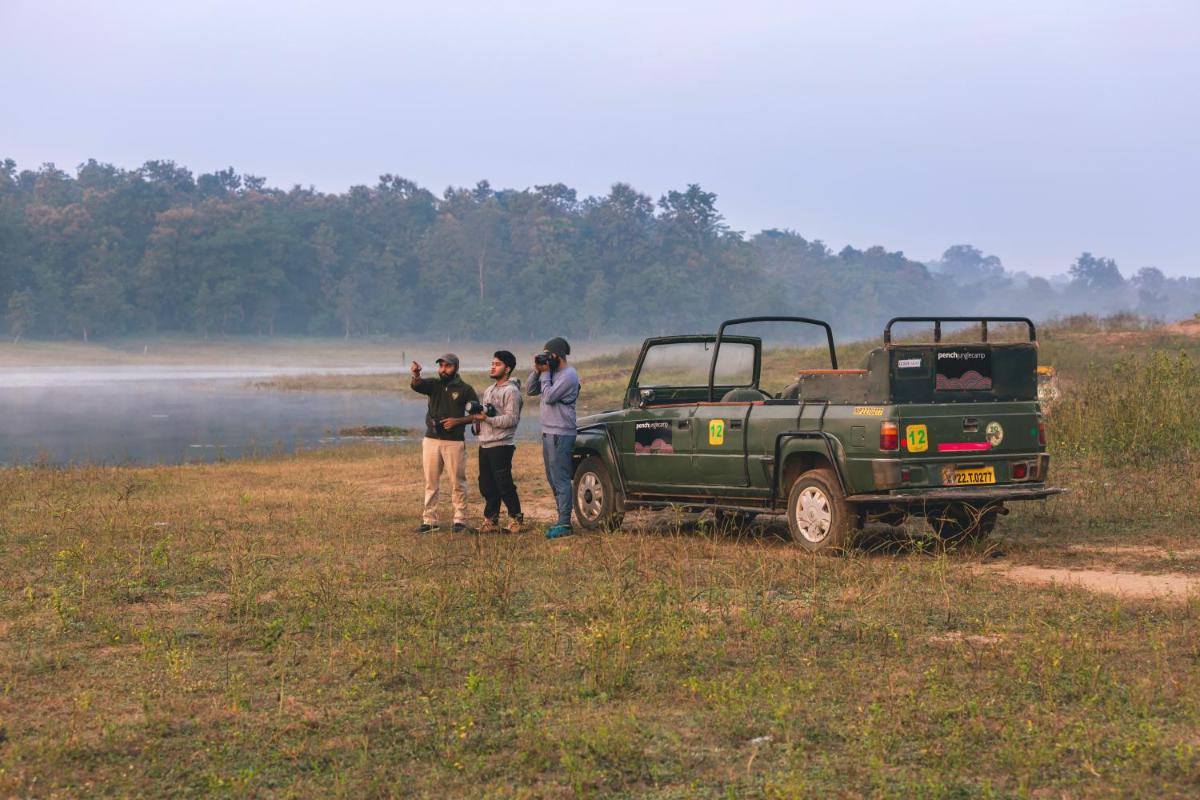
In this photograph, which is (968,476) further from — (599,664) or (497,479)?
(599,664)

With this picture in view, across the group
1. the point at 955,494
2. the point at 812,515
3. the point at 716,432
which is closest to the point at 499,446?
the point at 716,432

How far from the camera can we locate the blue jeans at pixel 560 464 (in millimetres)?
13641

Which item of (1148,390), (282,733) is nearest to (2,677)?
(282,733)

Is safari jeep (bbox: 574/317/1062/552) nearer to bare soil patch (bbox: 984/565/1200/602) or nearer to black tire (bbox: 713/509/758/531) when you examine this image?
black tire (bbox: 713/509/758/531)

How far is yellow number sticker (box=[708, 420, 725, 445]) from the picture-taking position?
1270cm

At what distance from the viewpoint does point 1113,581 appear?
10320 millimetres

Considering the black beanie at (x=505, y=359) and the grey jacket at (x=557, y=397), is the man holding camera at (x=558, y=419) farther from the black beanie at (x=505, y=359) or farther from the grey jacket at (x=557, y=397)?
the black beanie at (x=505, y=359)

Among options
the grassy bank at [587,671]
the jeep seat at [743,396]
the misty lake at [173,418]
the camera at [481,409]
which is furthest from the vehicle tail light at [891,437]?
the misty lake at [173,418]

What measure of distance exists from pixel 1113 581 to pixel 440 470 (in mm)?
6527

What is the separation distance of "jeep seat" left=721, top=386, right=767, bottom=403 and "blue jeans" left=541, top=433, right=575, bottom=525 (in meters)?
1.64

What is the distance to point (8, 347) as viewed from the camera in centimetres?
10238

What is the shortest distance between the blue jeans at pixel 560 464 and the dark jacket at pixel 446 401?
87cm

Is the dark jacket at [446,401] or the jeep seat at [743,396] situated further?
the dark jacket at [446,401]

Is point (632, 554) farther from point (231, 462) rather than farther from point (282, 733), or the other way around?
point (231, 462)
